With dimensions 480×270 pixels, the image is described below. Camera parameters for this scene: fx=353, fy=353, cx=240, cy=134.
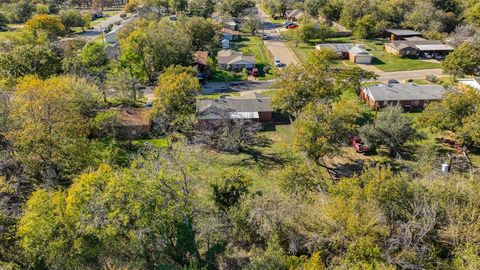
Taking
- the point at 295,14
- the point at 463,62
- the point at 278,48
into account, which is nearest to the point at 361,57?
the point at 463,62

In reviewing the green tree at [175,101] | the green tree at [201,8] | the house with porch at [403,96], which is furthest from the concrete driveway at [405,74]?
the green tree at [201,8]

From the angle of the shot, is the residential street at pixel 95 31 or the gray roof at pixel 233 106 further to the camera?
the residential street at pixel 95 31

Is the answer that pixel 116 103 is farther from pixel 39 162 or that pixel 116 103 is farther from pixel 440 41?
pixel 440 41

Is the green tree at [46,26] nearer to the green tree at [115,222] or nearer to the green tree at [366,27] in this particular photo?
the green tree at [115,222]

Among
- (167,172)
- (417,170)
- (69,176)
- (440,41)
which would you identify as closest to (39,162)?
(69,176)

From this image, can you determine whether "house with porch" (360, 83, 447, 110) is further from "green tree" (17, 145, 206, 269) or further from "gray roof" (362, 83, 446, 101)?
"green tree" (17, 145, 206, 269)

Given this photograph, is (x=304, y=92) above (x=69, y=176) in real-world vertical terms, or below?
above
